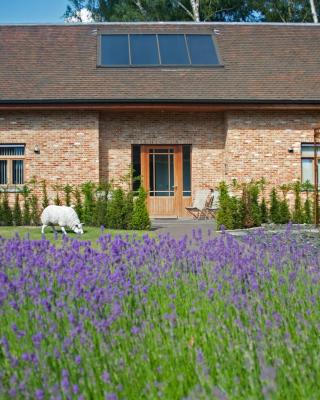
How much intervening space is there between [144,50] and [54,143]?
4560 millimetres

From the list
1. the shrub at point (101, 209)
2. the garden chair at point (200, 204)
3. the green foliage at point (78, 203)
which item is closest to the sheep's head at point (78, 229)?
the shrub at point (101, 209)

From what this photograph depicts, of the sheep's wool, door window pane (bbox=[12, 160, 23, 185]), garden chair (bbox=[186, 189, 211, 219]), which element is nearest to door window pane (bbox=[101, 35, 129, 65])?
door window pane (bbox=[12, 160, 23, 185])

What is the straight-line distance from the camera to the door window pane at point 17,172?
1830 cm

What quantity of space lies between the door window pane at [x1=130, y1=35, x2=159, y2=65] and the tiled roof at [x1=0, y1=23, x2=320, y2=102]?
0.48 meters

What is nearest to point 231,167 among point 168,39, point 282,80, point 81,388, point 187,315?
point 282,80

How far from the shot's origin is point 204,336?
3422mm

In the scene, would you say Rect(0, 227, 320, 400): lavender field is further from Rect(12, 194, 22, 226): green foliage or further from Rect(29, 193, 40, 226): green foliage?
Rect(29, 193, 40, 226): green foliage

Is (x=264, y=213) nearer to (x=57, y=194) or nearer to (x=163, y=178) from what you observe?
(x=163, y=178)

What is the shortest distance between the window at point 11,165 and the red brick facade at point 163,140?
0.83 feet

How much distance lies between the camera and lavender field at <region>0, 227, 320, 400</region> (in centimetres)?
275

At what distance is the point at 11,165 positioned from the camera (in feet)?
59.9

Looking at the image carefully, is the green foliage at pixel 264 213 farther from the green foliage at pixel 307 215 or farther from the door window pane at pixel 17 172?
the door window pane at pixel 17 172

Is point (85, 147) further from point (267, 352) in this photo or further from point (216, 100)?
point (267, 352)

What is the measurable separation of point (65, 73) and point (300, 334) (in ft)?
56.4
